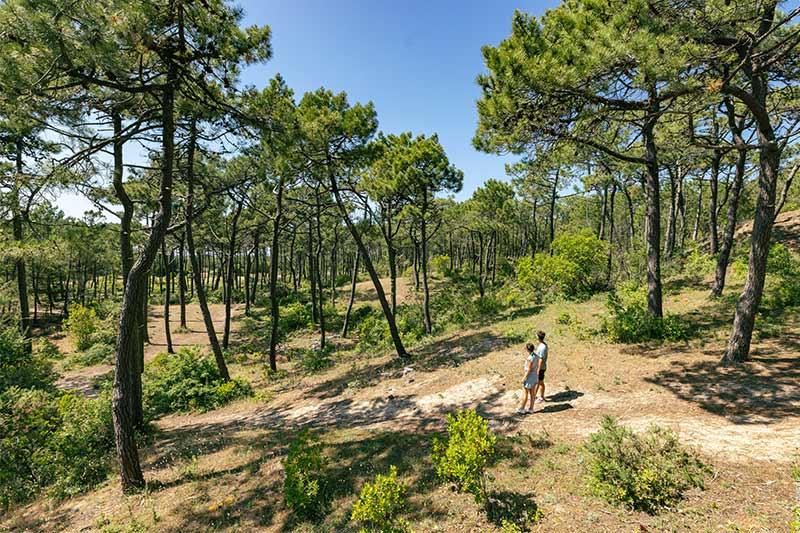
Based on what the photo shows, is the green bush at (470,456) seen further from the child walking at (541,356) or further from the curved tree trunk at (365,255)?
the curved tree trunk at (365,255)

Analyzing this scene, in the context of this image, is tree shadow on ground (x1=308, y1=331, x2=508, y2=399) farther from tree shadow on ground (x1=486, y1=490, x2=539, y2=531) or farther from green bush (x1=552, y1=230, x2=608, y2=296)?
tree shadow on ground (x1=486, y1=490, x2=539, y2=531)

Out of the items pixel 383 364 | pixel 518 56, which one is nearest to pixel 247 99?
pixel 518 56

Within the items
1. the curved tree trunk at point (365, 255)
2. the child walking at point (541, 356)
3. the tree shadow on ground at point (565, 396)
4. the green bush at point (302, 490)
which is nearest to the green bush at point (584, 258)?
the curved tree trunk at point (365, 255)

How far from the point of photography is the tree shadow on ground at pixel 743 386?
602 cm

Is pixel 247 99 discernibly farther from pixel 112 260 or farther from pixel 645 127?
pixel 112 260

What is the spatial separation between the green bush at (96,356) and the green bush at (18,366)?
453 inches

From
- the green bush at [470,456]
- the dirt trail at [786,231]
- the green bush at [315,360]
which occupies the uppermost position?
the dirt trail at [786,231]

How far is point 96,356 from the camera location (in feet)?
68.2

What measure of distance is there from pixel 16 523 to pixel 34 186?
6022mm

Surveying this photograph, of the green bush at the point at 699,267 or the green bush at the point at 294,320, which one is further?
the green bush at the point at 294,320

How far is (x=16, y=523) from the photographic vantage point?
604 cm

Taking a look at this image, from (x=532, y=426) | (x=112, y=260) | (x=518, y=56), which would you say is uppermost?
(x=518, y=56)

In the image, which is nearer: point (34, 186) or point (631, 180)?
point (34, 186)

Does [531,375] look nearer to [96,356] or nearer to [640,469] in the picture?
[640,469]
